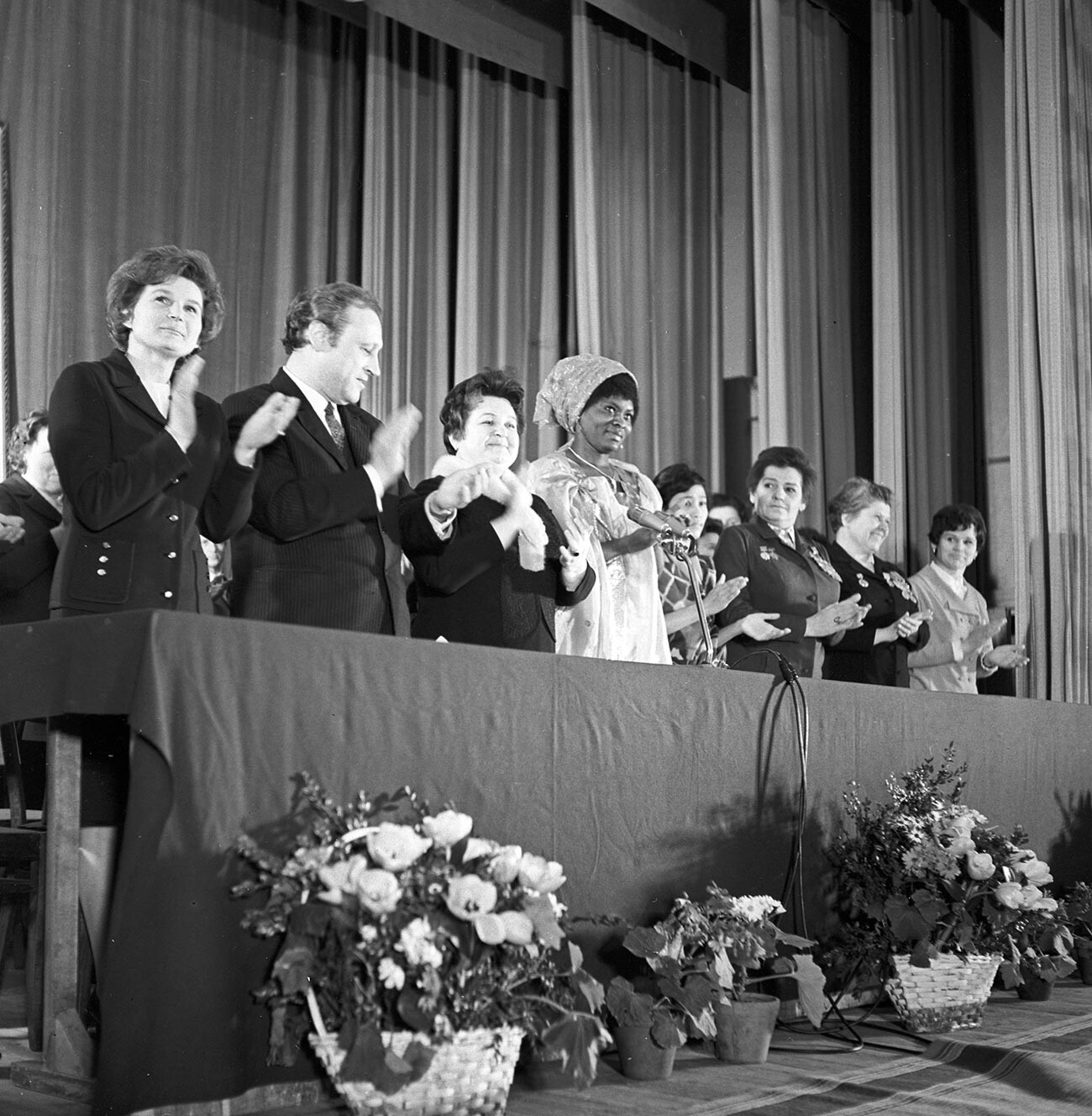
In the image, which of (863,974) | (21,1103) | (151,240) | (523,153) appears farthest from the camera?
(523,153)

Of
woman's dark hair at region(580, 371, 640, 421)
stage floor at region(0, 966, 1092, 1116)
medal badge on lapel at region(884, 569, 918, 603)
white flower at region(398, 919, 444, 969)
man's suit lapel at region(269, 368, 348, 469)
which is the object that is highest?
woman's dark hair at region(580, 371, 640, 421)

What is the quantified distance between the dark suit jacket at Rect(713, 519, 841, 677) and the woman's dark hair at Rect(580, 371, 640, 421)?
72cm

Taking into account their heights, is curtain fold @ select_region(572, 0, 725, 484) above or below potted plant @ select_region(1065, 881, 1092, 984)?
above

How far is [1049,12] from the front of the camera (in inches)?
249

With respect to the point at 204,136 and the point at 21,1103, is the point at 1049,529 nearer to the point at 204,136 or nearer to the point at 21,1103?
the point at 204,136

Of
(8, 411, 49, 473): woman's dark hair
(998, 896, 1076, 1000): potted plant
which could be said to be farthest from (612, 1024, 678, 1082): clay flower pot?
(8, 411, 49, 473): woman's dark hair

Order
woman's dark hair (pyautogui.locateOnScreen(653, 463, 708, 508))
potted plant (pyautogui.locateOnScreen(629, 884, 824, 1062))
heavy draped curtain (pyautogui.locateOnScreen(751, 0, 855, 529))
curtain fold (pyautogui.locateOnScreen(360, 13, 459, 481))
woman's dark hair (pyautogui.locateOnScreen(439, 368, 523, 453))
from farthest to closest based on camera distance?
heavy draped curtain (pyautogui.locateOnScreen(751, 0, 855, 529))
curtain fold (pyautogui.locateOnScreen(360, 13, 459, 481))
woman's dark hair (pyautogui.locateOnScreen(653, 463, 708, 508))
woman's dark hair (pyautogui.locateOnScreen(439, 368, 523, 453))
potted plant (pyautogui.locateOnScreen(629, 884, 824, 1062))

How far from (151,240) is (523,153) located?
1945 mm

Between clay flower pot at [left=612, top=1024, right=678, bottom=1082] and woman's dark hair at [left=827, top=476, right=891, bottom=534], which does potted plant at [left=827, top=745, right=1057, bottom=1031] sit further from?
woman's dark hair at [left=827, top=476, right=891, bottom=534]

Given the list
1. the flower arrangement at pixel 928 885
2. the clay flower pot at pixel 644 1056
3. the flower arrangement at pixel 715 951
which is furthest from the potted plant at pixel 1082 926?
the clay flower pot at pixel 644 1056

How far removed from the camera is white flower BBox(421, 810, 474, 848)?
2004 mm

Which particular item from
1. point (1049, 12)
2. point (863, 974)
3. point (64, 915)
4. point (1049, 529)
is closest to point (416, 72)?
point (1049, 12)

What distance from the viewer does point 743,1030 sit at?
2541 millimetres

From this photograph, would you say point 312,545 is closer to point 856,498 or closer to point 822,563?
point 822,563
